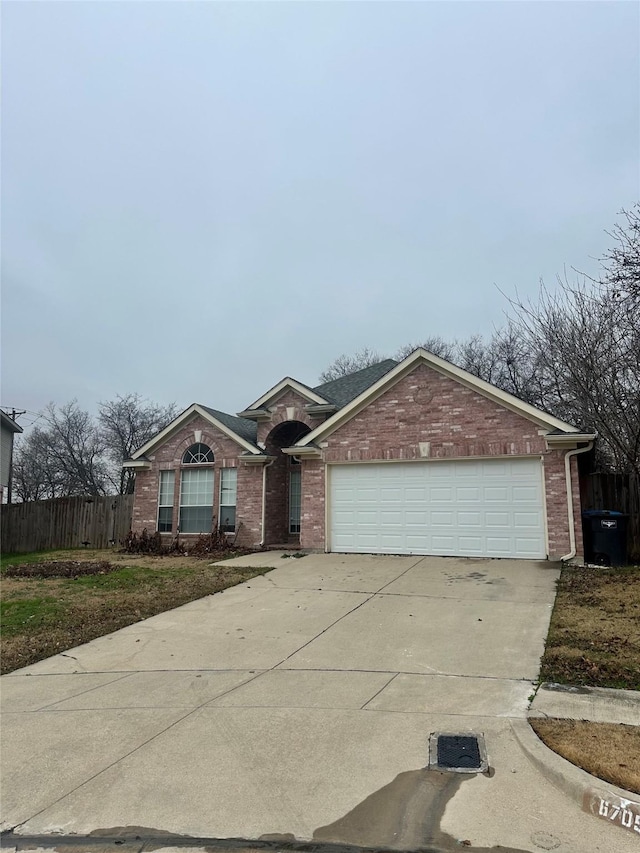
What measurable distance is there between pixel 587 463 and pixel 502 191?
876 cm

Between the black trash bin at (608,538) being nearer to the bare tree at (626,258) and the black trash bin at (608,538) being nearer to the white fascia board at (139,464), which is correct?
the bare tree at (626,258)

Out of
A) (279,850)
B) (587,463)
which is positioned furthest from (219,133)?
(279,850)

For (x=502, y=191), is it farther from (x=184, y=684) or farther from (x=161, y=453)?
(x=184, y=684)

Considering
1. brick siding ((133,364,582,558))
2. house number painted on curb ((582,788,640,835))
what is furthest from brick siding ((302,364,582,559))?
house number painted on curb ((582,788,640,835))

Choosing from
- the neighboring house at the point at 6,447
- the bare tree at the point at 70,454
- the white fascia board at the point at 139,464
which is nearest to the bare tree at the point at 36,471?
the bare tree at the point at 70,454

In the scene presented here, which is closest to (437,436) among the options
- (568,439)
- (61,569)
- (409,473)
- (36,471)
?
(409,473)

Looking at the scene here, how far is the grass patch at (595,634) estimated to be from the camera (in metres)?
5.33

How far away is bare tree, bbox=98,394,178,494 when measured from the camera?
38281mm

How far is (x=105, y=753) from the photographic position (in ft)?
14.1

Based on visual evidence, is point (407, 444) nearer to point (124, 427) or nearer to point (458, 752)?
point (458, 752)

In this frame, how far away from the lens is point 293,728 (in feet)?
14.8

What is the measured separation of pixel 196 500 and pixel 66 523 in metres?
6.53

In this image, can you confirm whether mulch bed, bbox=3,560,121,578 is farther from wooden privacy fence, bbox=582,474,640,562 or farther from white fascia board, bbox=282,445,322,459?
wooden privacy fence, bbox=582,474,640,562

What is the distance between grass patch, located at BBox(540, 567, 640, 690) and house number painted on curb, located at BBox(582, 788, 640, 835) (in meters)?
2.06
